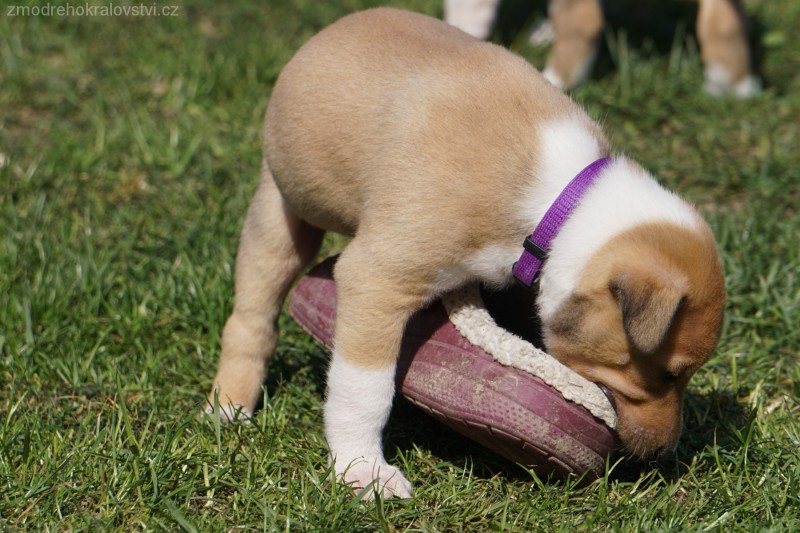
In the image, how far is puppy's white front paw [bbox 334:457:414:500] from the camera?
Answer: 12.2 ft

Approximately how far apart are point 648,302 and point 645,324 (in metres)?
0.07

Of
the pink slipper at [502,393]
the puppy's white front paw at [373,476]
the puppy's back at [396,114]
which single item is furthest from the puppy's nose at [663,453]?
the puppy's back at [396,114]

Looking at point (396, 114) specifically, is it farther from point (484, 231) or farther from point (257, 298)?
point (257, 298)

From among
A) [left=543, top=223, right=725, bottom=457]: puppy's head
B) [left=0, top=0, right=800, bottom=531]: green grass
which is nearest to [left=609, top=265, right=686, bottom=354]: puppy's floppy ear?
[left=543, top=223, right=725, bottom=457]: puppy's head

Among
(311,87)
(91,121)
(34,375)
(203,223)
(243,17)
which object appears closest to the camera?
(311,87)

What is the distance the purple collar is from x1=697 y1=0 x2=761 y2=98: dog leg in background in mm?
3647

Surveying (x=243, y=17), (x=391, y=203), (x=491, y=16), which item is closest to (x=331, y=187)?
(x=391, y=203)

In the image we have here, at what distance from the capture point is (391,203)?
12.1ft

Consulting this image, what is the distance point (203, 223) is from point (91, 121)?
146 cm

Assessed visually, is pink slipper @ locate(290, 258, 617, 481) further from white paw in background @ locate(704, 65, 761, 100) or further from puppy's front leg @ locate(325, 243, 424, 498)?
white paw in background @ locate(704, 65, 761, 100)

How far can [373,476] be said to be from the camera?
3.74 meters

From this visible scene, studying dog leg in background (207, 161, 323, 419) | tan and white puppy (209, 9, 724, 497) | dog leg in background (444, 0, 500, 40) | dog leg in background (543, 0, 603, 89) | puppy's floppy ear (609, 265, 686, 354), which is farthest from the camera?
dog leg in background (444, 0, 500, 40)

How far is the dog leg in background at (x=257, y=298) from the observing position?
14.2 feet

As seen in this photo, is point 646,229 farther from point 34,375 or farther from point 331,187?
point 34,375
